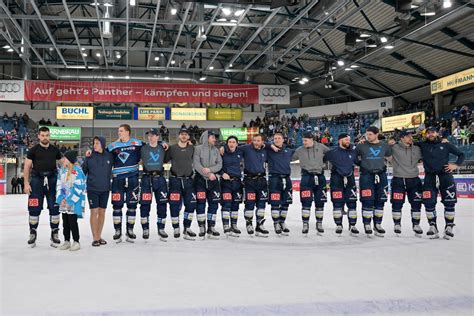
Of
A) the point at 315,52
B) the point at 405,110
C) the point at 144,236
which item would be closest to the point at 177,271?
the point at 144,236

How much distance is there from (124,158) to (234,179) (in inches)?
71.3

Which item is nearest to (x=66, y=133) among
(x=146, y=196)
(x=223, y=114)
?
(x=223, y=114)

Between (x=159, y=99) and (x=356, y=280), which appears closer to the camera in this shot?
(x=356, y=280)

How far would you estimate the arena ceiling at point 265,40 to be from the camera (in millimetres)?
18469

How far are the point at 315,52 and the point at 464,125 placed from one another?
32.4ft

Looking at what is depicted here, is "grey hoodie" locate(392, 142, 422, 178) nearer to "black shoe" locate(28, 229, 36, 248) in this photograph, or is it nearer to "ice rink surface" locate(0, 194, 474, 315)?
"ice rink surface" locate(0, 194, 474, 315)

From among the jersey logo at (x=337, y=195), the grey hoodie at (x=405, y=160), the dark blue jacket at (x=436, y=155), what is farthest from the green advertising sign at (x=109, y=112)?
the dark blue jacket at (x=436, y=155)

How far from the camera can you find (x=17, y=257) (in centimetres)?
548

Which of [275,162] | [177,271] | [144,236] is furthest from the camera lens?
[275,162]

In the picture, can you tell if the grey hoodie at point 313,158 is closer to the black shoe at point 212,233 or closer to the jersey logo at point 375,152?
the jersey logo at point 375,152

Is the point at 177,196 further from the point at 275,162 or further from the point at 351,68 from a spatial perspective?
the point at 351,68

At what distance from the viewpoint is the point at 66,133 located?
31.9m

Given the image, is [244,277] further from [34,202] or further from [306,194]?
[34,202]

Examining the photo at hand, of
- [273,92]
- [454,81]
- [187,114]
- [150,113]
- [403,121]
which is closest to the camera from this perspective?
[454,81]
